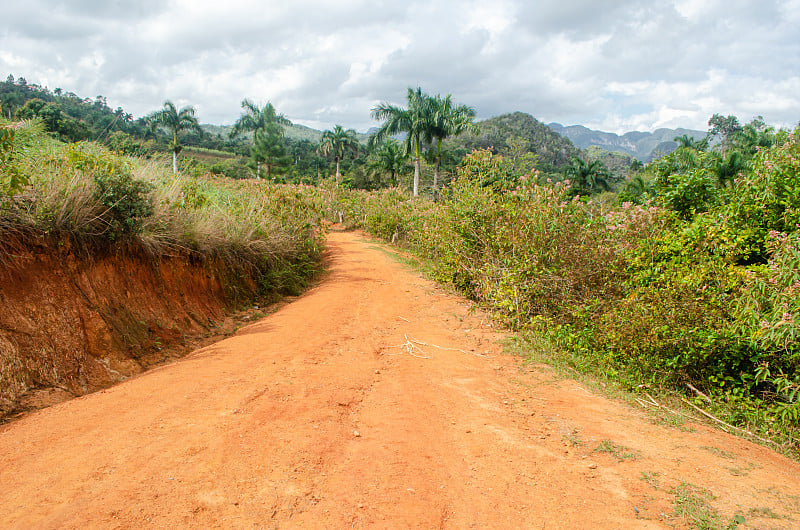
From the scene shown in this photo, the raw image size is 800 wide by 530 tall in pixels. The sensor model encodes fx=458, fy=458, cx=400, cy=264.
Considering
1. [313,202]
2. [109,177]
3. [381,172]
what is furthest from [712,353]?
[381,172]

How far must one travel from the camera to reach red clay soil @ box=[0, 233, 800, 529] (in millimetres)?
2703

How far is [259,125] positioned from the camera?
1903 inches

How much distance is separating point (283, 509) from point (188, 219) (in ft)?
19.8

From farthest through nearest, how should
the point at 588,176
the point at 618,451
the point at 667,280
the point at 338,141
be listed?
the point at 338,141, the point at 588,176, the point at 667,280, the point at 618,451

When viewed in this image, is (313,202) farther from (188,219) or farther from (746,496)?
(746,496)

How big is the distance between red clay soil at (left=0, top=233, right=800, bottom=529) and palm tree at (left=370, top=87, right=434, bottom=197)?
22.9 m

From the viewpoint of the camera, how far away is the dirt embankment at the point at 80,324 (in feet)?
14.2

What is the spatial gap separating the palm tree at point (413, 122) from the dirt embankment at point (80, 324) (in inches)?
847

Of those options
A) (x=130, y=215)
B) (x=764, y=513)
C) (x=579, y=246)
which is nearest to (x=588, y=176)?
(x=579, y=246)

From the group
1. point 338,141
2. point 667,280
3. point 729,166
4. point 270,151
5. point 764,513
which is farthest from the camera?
point 338,141

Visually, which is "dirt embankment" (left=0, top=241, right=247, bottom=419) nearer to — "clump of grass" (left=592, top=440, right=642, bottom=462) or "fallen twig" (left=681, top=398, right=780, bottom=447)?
"clump of grass" (left=592, top=440, right=642, bottom=462)

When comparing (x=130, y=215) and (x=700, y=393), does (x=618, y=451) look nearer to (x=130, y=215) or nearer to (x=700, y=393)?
(x=700, y=393)

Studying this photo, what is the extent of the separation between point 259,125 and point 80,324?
155 ft

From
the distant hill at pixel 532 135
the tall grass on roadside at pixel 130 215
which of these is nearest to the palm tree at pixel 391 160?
the tall grass on roadside at pixel 130 215
